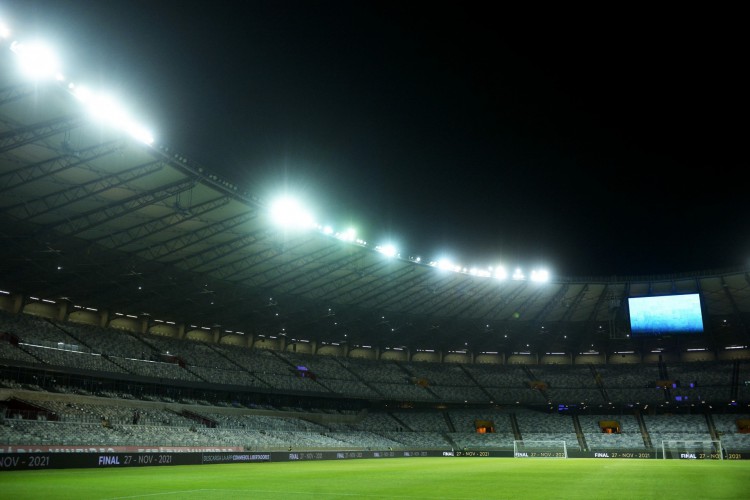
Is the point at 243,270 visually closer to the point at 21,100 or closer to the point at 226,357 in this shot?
the point at 226,357

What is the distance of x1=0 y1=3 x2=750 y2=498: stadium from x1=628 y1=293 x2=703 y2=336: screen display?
0.20 meters

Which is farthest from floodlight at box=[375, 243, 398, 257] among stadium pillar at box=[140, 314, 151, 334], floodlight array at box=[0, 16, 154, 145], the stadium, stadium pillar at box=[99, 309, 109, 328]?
stadium pillar at box=[99, 309, 109, 328]

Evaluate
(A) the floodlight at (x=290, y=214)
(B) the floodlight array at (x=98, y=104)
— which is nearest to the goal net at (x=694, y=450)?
(A) the floodlight at (x=290, y=214)

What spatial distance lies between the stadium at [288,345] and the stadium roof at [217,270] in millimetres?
198

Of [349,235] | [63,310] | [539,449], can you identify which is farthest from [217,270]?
[539,449]

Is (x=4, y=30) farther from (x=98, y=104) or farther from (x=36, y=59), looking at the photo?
(x=98, y=104)

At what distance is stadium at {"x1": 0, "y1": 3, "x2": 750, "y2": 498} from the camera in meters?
29.0

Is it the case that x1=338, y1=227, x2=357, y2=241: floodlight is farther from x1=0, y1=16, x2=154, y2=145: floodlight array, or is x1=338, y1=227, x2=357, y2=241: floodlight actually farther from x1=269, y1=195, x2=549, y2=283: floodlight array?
x1=0, y1=16, x2=154, y2=145: floodlight array

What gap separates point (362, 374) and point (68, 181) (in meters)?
51.7

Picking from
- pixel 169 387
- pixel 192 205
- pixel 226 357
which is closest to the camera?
pixel 192 205

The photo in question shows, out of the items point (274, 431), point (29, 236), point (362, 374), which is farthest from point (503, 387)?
point (29, 236)

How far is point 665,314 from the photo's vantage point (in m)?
59.2

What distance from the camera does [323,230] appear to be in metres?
42.8

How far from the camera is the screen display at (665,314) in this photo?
189 ft
